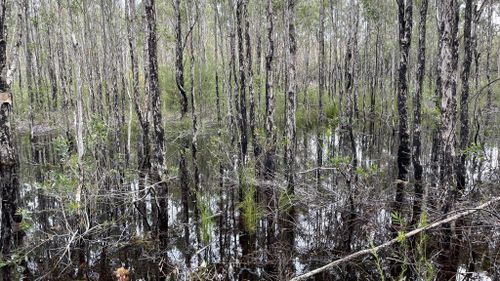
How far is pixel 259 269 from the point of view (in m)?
5.94

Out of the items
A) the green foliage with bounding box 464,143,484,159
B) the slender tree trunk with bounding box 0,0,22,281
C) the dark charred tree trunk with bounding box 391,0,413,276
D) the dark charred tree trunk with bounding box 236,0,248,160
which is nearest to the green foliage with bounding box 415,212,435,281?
the green foliage with bounding box 464,143,484,159

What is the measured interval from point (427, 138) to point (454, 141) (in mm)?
11597

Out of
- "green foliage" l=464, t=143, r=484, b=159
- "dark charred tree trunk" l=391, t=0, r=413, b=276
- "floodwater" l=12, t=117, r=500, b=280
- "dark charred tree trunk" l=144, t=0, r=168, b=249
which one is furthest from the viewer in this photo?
"dark charred tree trunk" l=391, t=0, r=413, b=276

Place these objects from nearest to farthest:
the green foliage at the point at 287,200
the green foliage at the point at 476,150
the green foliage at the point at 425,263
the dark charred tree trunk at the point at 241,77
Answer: the green foliage at the point at 425,263, the green foliage at the point at 476,150, the green foliage at the point at 287,200, the dark charred tree trunk at the point at 241,77

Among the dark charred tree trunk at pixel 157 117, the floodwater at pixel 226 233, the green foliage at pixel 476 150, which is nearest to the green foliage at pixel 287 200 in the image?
the floodwater at pixel 226 233

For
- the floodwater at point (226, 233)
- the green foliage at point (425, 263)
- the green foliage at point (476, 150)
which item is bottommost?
the floodwater at point (226, 233)

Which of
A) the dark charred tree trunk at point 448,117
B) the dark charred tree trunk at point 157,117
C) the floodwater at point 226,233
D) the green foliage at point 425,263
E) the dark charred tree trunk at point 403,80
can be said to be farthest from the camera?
the dark charred tree trunk at point 403,80

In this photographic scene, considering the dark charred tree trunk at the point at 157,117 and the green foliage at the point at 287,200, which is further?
the dark charred tree trunk at the point at 157,117

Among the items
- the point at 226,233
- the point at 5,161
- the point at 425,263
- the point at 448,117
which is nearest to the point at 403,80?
the point at 448,117

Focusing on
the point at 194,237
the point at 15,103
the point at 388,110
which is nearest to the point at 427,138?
the point at 388,110

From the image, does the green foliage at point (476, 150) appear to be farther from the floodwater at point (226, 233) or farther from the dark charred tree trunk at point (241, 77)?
the dark charred tree trunk at point (241, 77)

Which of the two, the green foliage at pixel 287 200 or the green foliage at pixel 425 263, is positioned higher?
the green foliage at pixel 425 263

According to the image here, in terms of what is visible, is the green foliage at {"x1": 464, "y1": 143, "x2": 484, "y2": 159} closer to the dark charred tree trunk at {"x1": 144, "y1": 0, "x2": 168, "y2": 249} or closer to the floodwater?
the floodwater

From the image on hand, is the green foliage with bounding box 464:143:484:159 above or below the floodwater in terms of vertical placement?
above
